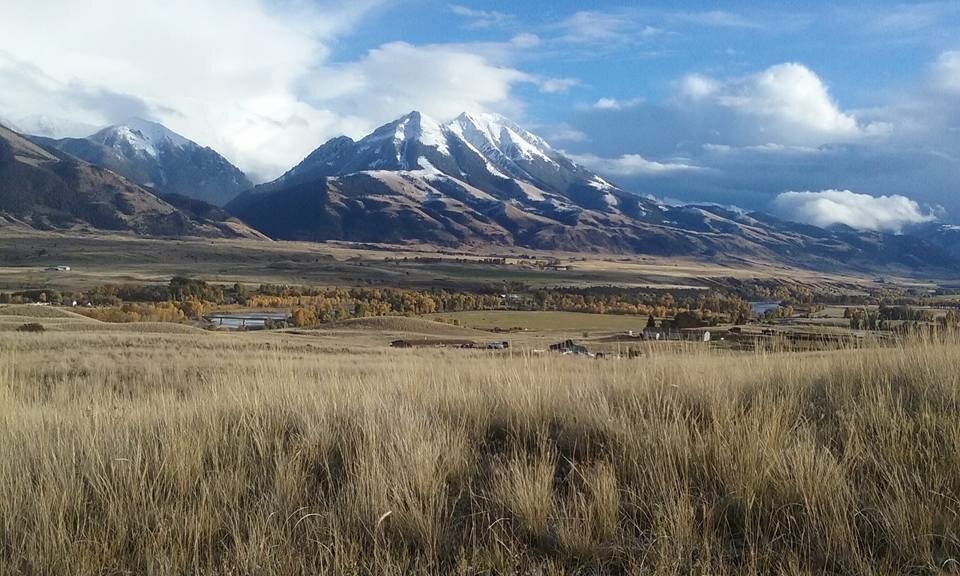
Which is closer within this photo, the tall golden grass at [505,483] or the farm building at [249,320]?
the tall golden grass at [505,483]

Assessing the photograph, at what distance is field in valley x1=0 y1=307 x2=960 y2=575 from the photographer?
146 inches

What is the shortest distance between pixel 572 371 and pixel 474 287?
171 meters

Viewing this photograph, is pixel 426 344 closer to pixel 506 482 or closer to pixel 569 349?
pixel 569 349

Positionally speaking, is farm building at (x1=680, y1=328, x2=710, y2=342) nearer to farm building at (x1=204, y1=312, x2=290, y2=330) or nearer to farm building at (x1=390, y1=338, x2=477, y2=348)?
farm building at (x1=390, y1=338, x2=477, y2=348)

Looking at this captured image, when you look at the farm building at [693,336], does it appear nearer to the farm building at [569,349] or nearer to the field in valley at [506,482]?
the farm building at [569,349]

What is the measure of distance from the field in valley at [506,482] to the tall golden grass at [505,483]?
0.06ft

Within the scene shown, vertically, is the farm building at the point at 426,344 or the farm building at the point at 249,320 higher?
the farm building at the point at 426,344

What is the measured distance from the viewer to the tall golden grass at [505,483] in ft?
12.2

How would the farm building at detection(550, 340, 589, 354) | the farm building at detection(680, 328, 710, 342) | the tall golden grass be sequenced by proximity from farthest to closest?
the farm building at detection(550, 340, 589, 354) → the farm building at detection(680, 328, 710, 342) → the tall golden grass

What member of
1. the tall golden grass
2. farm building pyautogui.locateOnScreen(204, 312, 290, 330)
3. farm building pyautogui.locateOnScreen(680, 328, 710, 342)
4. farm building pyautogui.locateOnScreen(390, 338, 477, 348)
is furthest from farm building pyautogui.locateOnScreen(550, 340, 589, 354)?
farm building pyautogui.locateOnScreen(204, 312, 290, 330)

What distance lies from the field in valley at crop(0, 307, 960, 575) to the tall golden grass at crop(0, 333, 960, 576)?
2 cm

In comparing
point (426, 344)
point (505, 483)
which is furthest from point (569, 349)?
point (505, 483)

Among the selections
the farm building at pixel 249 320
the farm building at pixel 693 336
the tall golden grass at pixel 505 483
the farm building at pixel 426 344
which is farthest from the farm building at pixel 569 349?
the farm building at pixel 249 320

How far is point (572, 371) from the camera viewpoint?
942 cm
